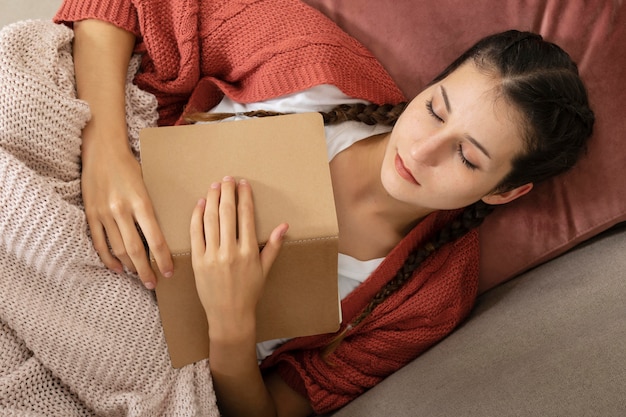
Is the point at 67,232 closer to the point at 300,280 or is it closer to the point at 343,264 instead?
the point at 300,280

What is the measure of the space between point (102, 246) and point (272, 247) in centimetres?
28

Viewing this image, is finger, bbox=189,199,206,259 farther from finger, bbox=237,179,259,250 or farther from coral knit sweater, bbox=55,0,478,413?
coral knit sweater, bbox=55,0,478,413

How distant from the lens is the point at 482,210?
981 mm

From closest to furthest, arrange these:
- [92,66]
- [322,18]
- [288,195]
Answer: [288,195] → [92,66] → [322,18]

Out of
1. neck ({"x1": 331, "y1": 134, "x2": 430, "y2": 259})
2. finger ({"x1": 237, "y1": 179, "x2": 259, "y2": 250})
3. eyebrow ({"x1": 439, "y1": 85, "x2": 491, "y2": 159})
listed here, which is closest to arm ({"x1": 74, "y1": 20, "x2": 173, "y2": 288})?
finger ({"x1": 237, "y1": 179, "x2": 259, "y2": 250})

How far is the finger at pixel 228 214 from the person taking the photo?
0.74m

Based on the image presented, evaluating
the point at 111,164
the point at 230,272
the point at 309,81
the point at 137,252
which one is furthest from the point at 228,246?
the point at 309,81

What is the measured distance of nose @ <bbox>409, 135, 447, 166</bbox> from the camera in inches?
31.3

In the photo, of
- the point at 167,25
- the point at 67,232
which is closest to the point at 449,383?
the point at 67,232

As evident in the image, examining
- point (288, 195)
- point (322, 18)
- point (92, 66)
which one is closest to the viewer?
point (288, 195)

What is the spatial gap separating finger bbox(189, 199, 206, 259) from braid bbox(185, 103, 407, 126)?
0.28 meters

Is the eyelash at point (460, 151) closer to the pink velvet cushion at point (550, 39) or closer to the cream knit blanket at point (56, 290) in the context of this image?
the pink velvet cushion at point (550, 39)

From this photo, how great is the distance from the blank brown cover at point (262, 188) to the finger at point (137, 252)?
0.06ft

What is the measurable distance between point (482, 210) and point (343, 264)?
0.28m
